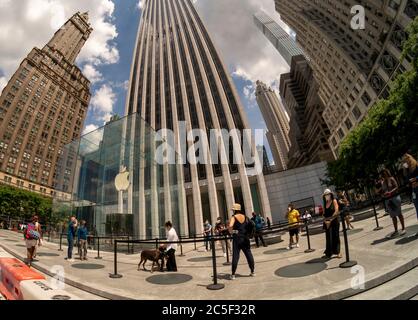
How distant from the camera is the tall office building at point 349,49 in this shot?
138 feet

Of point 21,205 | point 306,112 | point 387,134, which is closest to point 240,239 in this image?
point 387,134

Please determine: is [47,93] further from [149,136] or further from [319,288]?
[319,288]

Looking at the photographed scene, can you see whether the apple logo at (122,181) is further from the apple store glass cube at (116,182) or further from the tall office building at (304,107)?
the tall office building at (304,107)

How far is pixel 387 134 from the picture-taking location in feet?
72.9

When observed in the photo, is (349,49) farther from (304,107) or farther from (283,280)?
(283,280)

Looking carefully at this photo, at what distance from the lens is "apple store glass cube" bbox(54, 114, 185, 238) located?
15.9 meters

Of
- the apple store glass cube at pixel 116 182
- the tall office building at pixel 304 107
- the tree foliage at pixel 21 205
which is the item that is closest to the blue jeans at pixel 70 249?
the apple store glass cube at pixel 116 182

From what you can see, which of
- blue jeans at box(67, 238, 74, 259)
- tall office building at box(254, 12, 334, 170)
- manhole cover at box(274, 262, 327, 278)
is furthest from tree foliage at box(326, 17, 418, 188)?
tall office building at box(254, 12, 334, 170)

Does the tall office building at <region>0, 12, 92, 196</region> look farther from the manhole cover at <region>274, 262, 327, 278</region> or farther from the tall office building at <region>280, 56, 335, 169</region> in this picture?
the tall office building at <region>280, 56, 335, 169</region>

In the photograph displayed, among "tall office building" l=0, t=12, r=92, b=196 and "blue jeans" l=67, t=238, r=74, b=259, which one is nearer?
"blue jeans" l=67, t=238, r=74, b=259

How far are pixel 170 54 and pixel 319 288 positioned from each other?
6353 cm

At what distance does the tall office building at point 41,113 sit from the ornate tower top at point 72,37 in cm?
47

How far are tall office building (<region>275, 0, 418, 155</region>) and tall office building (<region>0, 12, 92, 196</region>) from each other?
94.3 m

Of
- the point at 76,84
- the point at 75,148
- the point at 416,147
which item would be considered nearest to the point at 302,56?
the point at 76,84
